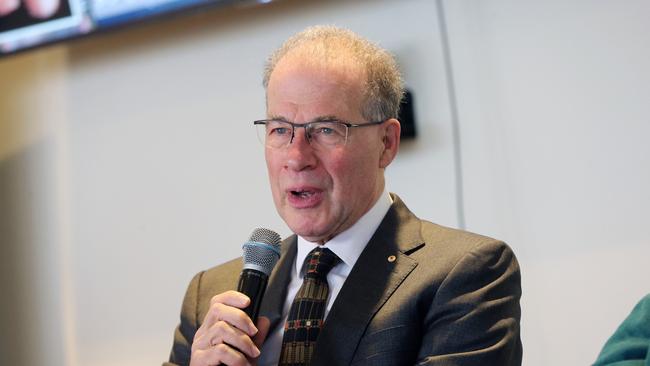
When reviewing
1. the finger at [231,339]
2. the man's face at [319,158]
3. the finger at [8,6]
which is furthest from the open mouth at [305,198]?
the finger at [8,6]

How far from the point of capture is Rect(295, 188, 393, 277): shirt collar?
1.94 metres

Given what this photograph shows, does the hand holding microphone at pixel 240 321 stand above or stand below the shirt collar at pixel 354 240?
below

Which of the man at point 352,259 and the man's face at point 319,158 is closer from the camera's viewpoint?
the man at point 352,259

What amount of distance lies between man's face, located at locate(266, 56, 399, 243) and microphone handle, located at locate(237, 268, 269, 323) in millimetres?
216

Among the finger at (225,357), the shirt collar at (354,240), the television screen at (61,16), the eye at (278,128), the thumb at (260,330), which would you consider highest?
the television screen at (61,16)

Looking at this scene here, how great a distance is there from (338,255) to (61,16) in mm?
1562

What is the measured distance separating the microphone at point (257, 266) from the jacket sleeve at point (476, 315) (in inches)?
12.2

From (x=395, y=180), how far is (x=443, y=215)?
0.17m

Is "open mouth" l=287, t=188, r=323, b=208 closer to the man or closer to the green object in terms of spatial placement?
the man

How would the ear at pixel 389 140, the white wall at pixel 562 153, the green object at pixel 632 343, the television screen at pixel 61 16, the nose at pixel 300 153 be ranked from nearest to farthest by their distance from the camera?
the green object at pixel 632 343 < the nose at pixel 300 153 < the ear at pixel 389 140 < the white wall at pixel 562 153 < the television screen at pixel 61 16

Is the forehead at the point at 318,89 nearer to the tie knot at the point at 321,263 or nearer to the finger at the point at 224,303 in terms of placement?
the tie knot at the point at 321,263

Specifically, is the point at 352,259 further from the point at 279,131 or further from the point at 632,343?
the point at 632,343

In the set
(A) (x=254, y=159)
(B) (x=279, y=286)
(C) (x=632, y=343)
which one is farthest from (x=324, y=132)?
(A) (x=254, y=159)

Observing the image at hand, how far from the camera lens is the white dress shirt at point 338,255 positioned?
6.24ft
